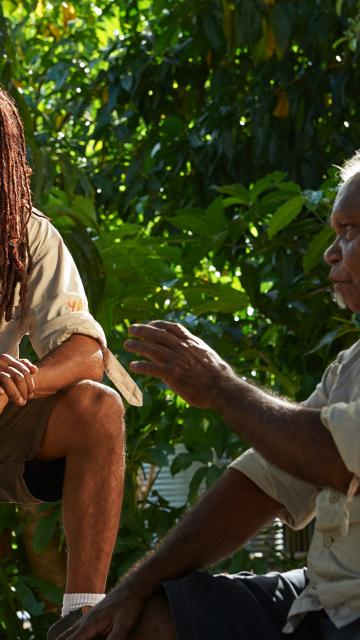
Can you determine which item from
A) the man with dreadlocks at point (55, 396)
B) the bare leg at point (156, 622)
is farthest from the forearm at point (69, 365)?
the bare leg at point (156, 622)

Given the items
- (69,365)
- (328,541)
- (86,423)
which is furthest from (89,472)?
(328,541)

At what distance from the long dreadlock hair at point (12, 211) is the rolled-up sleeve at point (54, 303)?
3 cm

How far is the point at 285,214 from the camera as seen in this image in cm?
420

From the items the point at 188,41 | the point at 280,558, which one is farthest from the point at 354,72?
the point at 280,558

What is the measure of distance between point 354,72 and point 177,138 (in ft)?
2.45

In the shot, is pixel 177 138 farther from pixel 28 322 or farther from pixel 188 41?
pixel 28 322

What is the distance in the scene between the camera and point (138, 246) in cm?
416

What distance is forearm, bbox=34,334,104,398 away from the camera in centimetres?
278

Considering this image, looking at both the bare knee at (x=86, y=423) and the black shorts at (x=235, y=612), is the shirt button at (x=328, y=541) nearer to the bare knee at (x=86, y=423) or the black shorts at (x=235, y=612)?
the black shorts at (x=235, y=612)

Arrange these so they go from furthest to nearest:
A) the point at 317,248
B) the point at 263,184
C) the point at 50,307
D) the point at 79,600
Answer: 1. the point at 263,184
2. the point at 317,248
3. the point at 50,307
4. the point at 79,600

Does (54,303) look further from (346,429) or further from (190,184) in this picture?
(190,184)

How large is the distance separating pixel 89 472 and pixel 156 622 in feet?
1.85

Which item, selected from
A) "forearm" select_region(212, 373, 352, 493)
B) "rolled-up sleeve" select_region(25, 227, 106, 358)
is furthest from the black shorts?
"rolled-up sleeve" select_region(25, 227, 106, 358)

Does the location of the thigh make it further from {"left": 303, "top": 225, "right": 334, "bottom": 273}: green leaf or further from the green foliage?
{"left": 303, "top": 225, "right": 334, "bottom": 273}: green leaf
